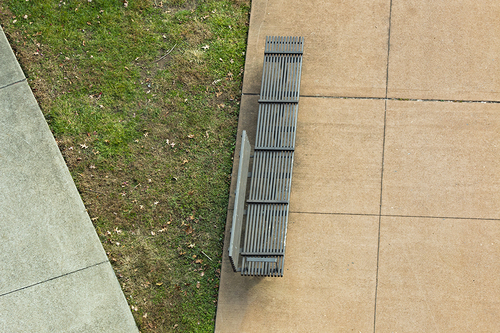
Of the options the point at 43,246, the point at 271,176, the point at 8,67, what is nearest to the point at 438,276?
the point at 271,176

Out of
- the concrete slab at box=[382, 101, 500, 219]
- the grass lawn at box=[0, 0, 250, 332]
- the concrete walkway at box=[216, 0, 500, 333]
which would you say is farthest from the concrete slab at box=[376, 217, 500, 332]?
the grass lawn at box=[0, 0, 250, 332]

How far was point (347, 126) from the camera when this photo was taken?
6574 mm

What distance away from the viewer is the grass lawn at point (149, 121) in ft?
20.5

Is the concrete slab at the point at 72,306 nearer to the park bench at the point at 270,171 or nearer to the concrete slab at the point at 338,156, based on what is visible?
the park bench at the point at 270,171

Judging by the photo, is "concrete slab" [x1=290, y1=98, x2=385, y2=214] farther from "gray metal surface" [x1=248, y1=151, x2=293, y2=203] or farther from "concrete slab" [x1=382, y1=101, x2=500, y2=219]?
"gray metal surface" [x1=248, y1=151, x2=293, y2=203]

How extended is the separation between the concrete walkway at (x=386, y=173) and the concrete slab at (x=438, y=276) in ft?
0.05

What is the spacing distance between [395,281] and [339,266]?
33.6 inches

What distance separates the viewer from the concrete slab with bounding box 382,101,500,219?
6.20 meters

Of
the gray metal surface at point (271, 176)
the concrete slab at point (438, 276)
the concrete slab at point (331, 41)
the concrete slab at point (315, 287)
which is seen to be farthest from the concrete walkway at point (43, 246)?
the concrete slab at point (438, 276)

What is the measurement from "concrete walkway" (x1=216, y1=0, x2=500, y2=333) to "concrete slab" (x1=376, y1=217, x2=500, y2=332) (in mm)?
15

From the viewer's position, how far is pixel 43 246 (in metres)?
6.35

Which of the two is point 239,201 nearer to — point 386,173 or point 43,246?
point 386,173

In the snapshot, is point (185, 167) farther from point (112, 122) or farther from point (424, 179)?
point (424, 179)

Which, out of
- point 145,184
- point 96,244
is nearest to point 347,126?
point 145,184
